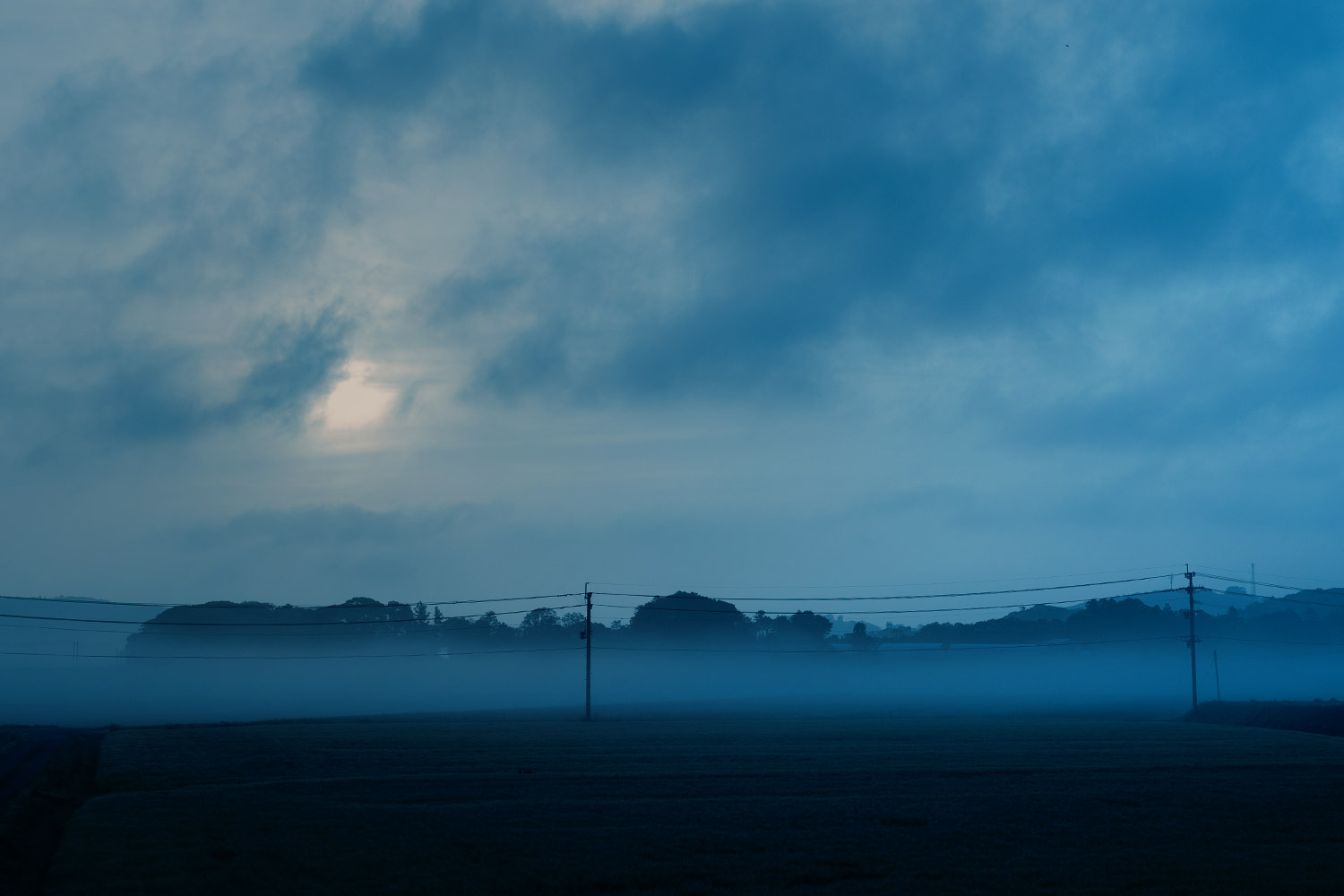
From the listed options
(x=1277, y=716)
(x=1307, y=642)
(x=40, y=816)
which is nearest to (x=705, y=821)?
(x=40, y=816)

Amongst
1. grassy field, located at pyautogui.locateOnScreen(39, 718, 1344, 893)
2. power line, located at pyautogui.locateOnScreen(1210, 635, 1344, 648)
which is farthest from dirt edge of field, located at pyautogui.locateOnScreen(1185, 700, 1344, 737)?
power line, located at pyautogui.locateOnScreen(1210, 635, 1344, 648)

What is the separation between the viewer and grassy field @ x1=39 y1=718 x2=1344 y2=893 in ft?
61.2

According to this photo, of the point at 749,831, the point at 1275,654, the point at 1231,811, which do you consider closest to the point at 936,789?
the point at 1231,811

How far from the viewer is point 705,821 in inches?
981

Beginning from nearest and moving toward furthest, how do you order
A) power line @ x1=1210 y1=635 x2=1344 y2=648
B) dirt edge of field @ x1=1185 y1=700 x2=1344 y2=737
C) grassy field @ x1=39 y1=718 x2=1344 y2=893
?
1. grassy field @ x1=39 y1=718 x2=1344 y2=893
2. dirt edge of field @ x1=1185 y1=700 x2=1344 y2=737
3. power line @ x1=1210 y1=635 x2=1344 y2=648

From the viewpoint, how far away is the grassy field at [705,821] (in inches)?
734

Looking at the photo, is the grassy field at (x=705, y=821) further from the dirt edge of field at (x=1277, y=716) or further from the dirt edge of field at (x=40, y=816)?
the dirt edge of field at (x=1277, y=716)

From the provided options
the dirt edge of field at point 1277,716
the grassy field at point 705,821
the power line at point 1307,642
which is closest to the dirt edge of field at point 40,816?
the grassy field at point 705,821

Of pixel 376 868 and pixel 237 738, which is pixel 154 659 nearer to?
pixel 237 738

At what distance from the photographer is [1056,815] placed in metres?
25.9

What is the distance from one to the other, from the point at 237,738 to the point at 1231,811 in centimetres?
4651

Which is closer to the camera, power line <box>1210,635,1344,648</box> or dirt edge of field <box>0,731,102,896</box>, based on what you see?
dirt edge of field <box>0,731,102,896</box>

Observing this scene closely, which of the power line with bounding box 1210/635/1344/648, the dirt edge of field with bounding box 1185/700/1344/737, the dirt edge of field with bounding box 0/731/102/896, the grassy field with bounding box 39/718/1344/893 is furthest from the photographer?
the power line with bounding box 1210/635/1344/648

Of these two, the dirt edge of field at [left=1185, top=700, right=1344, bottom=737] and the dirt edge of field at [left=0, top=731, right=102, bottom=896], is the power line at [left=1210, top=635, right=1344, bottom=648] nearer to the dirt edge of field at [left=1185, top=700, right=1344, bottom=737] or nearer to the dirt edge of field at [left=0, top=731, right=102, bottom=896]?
the dirt edge of field at [left=1185, top=700, right=1344, bottom=737]
